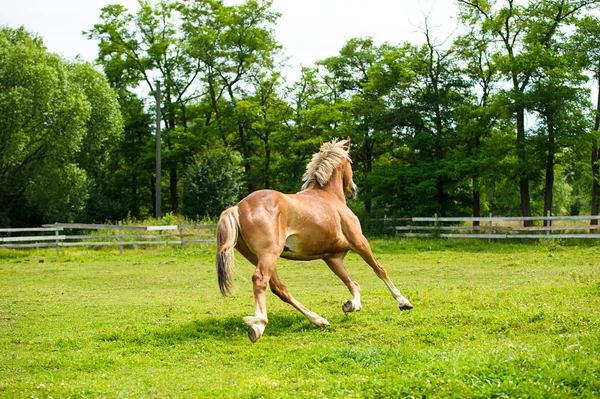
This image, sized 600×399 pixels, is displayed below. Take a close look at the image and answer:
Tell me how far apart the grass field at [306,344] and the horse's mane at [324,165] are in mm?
2016

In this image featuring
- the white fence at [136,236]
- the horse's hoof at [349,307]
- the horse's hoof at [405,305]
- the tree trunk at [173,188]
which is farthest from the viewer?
the tree trunk at [173,188]

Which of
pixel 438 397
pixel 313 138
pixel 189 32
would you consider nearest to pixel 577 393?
pixel 438 397

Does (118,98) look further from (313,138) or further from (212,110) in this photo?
(313,138)

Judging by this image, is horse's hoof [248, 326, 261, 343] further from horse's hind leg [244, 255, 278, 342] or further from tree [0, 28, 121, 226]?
tree [0, 28, 121, 226]

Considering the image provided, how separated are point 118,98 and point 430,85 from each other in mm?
25424

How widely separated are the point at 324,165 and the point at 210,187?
2759 centimetres

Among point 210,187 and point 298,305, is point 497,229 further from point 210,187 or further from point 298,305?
point 298,305

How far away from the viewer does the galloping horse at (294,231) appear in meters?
7.85

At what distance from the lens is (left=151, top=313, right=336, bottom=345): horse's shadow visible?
802 centimetres

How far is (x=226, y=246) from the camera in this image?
786 cm

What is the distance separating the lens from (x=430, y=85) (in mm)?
34688

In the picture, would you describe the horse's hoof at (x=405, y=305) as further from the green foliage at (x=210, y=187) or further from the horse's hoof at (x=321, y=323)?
the green foliage at (x=210, y=187)

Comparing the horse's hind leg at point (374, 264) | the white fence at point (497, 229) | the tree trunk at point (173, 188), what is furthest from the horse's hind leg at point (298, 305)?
the tree trunk at point (173, 188)

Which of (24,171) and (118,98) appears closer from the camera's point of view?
(24,171)
